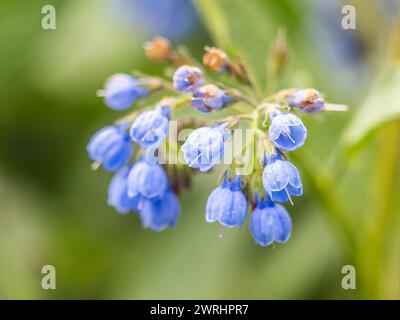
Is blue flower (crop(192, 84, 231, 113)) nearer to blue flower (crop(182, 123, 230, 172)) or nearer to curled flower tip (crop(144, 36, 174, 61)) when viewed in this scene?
blue flower (crop(182, 123, 230, 172))

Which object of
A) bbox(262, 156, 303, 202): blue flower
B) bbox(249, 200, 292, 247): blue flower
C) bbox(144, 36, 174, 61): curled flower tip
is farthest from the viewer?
bbox(144, 36, 174, 61): curled flower tip

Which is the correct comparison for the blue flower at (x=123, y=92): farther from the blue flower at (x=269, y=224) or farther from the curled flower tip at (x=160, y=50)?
the blue flower at (x=269, y=224)

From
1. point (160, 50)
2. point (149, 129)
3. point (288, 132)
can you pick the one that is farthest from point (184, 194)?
point (288, 132)

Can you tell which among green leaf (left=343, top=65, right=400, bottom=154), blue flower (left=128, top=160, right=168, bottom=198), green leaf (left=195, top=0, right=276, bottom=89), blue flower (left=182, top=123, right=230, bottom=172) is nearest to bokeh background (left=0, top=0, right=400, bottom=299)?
green leaf (left=195, top=0, right=276, bottom=89)

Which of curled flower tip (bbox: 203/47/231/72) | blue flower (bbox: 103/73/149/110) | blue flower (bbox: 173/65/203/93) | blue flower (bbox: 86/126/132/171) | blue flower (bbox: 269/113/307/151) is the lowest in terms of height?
blue flower (bbox: 269/113/307/151)

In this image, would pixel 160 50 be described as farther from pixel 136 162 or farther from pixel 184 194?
pixel 184 194

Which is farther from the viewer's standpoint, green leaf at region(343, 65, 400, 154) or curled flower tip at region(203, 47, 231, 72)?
green leaf at region(343, 65, 400, 154)
